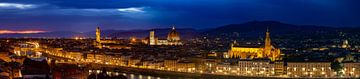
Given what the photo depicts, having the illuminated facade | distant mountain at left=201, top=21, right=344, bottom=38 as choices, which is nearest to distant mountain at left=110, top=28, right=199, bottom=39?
distant mountain at left=201, top=21, right=344, bottom=38

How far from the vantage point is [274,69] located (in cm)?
2488

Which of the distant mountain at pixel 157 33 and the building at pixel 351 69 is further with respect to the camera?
the distant mountain at pixel 157 33

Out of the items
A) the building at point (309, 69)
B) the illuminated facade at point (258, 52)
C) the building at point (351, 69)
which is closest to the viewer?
the building at point (309, 69)

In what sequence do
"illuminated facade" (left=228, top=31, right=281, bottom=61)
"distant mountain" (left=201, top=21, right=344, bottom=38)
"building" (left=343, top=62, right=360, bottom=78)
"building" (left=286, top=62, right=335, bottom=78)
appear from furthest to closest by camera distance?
"distant mountain" (left=201, top=21, right=344, bottom=38), "illuminated facade" (left=228, top=31, right=281, bottom=61), "building" (left=343, top=62, right=360, bottom=78), "building" (left=286, top=62, right=335, bottom=78)

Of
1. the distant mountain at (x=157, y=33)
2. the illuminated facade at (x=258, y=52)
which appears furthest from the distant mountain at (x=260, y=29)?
the illuminated facade at (x=258, y=52)

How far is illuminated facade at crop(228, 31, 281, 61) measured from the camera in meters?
31.6

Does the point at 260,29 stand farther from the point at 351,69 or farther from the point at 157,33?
the point at 351,69

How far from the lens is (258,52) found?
3331 centimetres

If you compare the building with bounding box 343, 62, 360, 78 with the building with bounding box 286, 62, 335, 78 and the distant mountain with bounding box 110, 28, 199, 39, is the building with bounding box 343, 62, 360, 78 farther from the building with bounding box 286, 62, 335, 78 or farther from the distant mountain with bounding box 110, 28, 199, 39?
the distant mountain with bounding box 110, 28, 199, 39

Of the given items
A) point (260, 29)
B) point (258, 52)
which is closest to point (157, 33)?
point (260, 29)

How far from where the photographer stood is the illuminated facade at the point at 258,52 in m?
31.6

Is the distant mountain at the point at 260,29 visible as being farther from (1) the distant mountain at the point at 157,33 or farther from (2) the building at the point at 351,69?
(2) the building at the point at 351,69

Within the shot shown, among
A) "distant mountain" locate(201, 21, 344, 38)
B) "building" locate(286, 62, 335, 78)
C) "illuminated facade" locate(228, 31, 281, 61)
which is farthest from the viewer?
"distant mountain" locate(201, 21, 344, 38)

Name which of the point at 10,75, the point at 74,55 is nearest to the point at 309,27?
the point at 74,55
